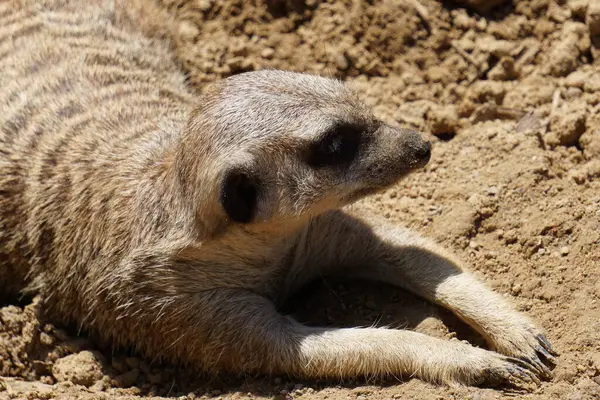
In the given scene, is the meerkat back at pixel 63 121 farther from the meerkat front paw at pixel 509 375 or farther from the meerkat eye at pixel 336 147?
the meerkat front paw at pixel 509 375

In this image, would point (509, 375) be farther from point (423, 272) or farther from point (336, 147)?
point (336, 147)

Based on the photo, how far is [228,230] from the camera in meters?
3.49

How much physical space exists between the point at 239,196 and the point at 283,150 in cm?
24

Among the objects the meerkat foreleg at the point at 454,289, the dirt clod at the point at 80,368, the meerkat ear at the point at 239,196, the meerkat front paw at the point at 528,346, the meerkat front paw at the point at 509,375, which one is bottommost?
the dirt clod at the point at 80,368

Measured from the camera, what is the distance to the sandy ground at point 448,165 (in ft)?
11.8

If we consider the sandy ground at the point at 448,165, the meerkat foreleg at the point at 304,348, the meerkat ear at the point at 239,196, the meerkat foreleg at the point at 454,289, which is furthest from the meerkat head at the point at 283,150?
the sandy ground at the point at 448,165

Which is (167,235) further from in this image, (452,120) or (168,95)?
(452,120)

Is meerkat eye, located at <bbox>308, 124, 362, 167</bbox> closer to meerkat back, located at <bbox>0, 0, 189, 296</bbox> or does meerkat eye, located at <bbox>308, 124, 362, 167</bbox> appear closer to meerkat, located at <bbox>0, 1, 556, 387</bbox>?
meerkat, located at <bbox>0, 1, 556, 387</bbox>

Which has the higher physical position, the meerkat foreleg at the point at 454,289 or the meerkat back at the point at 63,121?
the meerkat back at the point at 63,121

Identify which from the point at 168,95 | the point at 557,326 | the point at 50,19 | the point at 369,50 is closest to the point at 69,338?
the point at 168,95

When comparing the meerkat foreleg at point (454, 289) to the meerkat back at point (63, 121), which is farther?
the meerkat back at point (63, 121)

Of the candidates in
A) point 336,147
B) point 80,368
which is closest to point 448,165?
point 336,147

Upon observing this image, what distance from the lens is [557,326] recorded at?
11.6ft

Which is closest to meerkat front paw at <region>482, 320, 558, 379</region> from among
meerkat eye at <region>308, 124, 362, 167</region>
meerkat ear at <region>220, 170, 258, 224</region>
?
meerkat eye at <region>308, 124, 362, 167</region>
